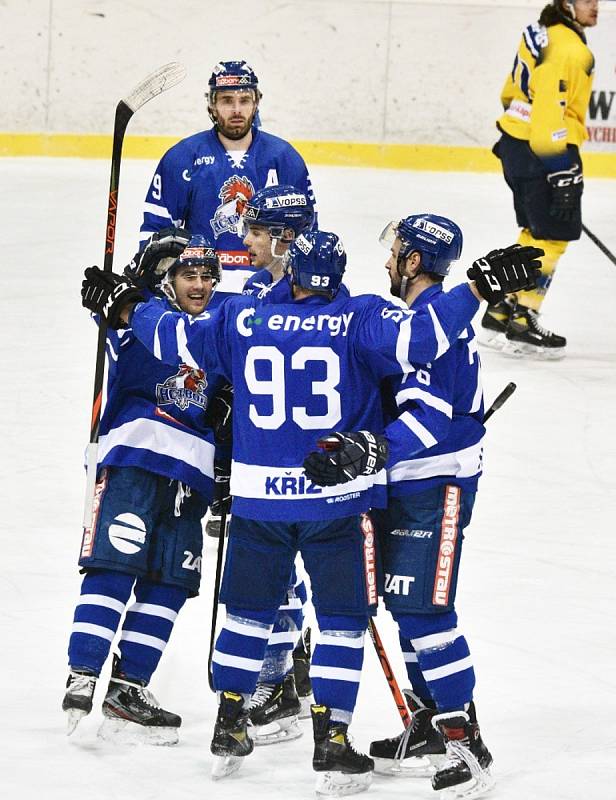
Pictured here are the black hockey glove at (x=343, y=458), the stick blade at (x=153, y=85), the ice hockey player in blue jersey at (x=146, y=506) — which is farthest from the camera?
the stick blade at (x=153, y=85)

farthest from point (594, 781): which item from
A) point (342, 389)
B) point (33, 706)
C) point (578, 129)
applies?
point (578, 129)

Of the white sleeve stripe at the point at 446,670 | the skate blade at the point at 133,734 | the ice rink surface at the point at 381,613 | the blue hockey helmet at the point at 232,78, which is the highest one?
the blue hockey helmet at the point at 232,78

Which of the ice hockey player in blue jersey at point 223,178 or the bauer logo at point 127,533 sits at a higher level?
the ice hockey player in blue jersey at point 223,178

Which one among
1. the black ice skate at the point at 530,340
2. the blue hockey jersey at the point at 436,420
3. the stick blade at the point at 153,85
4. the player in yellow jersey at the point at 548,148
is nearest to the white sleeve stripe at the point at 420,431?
the blue hockey jersey at the point at 436,420

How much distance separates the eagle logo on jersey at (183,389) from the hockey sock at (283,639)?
1.57 feet

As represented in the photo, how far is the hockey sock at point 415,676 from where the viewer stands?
3.63 metres

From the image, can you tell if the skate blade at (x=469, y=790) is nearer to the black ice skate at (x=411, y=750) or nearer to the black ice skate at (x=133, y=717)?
the black ice skate at (x=411, y=750)

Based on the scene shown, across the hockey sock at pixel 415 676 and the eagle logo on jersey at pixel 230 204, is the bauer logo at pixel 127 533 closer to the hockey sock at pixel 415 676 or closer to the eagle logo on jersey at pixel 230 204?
the hockey sock at pixel 415 676

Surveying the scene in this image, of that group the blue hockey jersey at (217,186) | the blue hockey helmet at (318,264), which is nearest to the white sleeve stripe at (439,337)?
the blue hockey helmet at (318,264)

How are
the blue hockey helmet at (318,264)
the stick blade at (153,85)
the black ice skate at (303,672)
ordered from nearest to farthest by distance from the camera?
the blue hockey helmet at (318,264) < the black ice skate at (303,672) < the stick blade at (153,85)

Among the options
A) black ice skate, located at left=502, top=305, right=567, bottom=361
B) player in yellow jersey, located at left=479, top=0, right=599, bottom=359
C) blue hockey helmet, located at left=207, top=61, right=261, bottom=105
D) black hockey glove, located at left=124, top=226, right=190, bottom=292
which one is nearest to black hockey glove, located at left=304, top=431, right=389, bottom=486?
black hockey glove, located at left=124, top=226, right=190, bottom=292

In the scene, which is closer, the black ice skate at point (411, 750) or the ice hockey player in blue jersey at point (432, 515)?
the ice hockey player in blue jersey at point (432, 515)

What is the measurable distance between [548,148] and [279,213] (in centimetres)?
357

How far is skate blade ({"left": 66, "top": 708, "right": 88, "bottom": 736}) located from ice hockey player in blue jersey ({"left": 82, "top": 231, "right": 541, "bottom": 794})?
30 centimetres
